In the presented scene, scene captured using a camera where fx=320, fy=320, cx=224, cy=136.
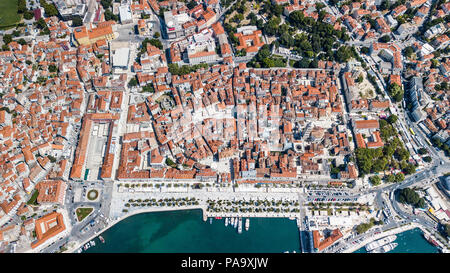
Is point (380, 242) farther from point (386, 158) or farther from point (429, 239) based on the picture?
point (386, 158)

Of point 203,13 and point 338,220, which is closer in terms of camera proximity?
point 338,220

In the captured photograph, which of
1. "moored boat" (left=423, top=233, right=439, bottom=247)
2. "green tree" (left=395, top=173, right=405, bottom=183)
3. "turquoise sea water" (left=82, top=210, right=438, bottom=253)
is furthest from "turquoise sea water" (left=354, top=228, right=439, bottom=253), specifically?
"green tree" (left=395, top=173, right=405, bottom=183)

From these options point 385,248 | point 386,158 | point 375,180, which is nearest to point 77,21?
point 375,180

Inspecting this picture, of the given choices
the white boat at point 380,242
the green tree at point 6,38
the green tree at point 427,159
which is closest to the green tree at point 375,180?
the white boat at point 380,242

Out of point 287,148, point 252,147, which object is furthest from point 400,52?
point 252,147

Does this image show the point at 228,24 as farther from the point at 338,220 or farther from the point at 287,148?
the point at 338,220

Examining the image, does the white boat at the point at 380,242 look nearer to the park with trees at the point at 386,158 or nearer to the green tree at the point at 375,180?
the green tree at the point at 375,180

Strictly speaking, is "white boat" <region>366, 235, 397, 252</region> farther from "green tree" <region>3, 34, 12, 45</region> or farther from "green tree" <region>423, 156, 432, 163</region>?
"green tree" <region>3, 34, 12, 45</region>
